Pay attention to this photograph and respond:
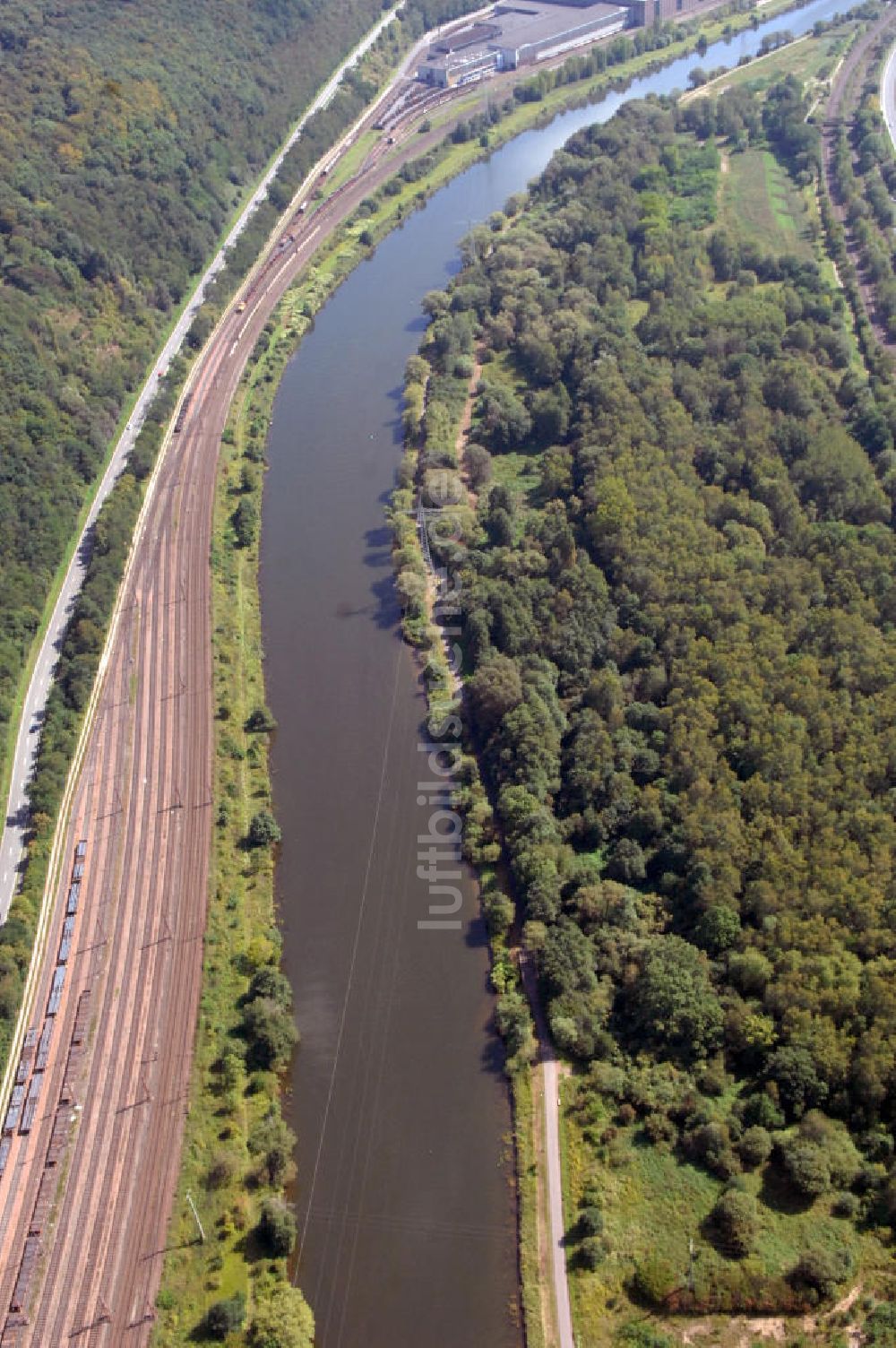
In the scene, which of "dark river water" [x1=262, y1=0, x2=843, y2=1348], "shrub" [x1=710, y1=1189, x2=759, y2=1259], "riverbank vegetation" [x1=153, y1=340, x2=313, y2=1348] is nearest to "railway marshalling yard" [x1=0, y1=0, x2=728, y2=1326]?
"riverbank vegetation" [x1=153, y1=340, x2=313, y2=1348]

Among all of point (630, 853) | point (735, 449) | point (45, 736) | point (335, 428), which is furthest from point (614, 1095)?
point (335, 428)

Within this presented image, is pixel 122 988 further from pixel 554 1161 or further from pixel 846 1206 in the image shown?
pixel 846 1206

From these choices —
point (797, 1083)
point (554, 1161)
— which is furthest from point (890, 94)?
point (554, 1161)

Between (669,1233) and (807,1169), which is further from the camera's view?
(669,1233)

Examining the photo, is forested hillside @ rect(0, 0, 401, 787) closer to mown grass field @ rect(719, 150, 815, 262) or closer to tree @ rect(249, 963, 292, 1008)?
tree @ rect(249, 963, 292, 1008)

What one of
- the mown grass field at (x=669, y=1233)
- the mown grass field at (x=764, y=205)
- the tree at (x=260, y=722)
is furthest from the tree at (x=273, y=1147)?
the mown grass field at (x=764, y=205)
